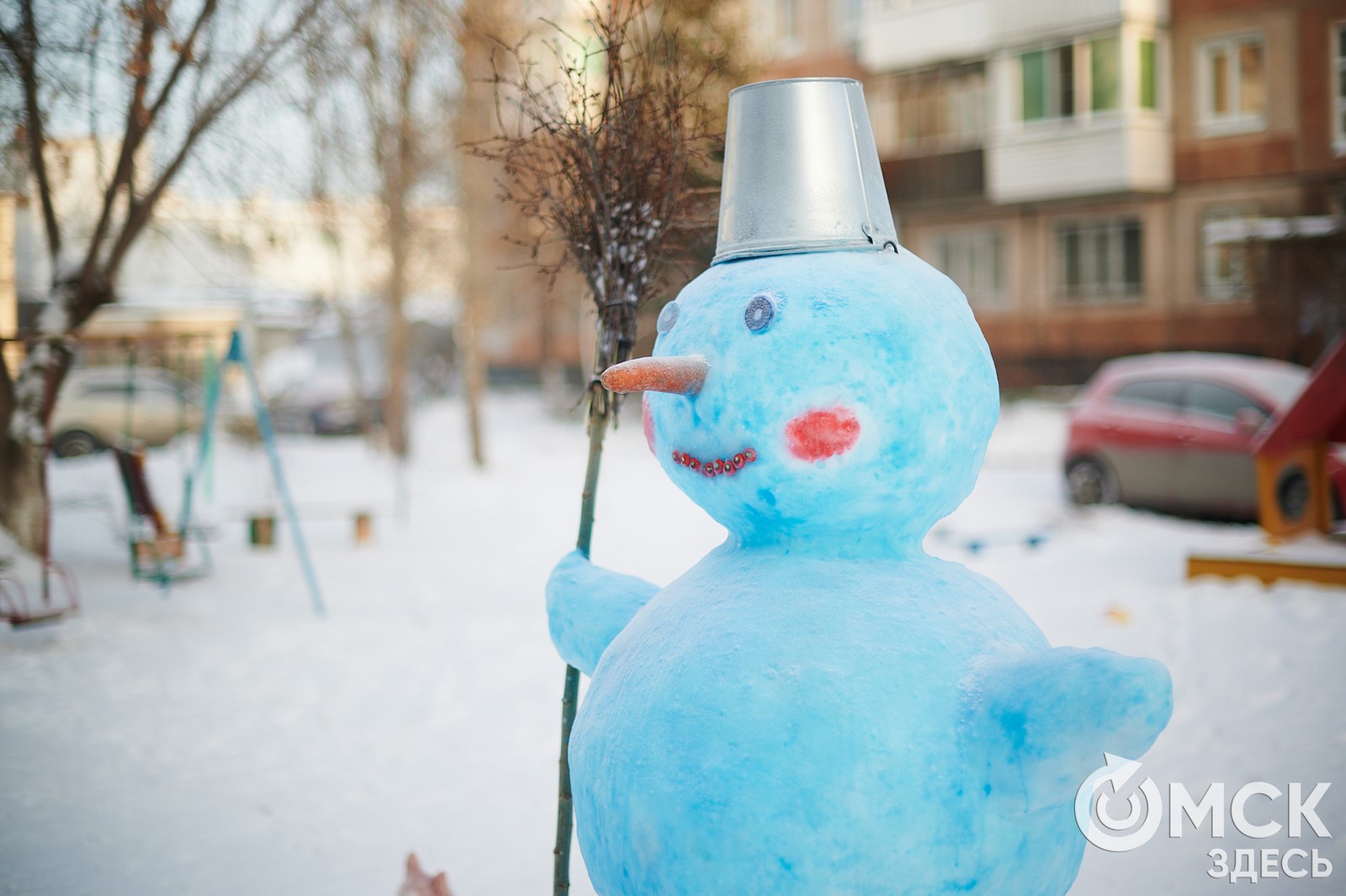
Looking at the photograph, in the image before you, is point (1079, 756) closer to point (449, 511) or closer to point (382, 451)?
point (449, 511)

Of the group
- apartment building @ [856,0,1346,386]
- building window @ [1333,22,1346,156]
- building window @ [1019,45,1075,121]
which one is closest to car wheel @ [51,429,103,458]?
apartment building @ [856,0,1346,386]

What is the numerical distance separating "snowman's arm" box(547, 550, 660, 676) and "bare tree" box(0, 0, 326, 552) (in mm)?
6543

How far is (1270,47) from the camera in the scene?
19.5 metres

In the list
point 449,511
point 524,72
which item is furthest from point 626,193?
point 449,511

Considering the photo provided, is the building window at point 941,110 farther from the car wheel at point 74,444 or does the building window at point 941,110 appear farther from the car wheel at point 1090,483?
the car wheel at point 74,444

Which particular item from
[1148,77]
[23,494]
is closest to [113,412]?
[23,494]

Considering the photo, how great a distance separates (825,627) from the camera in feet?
8.61

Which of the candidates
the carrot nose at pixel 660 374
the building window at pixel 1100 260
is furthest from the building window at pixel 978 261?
the carrot nose at pixel 660 374

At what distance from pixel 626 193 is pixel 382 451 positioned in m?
17.3

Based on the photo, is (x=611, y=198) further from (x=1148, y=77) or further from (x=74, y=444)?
(x=1148, y=77)

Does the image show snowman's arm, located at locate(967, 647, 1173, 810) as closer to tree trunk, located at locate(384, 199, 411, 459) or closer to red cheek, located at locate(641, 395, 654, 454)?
red cheek, located at locate(641, 395, 654, 454)

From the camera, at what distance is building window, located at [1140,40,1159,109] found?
20.7 meters

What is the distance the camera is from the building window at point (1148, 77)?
20.7m

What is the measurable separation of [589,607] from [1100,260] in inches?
844
